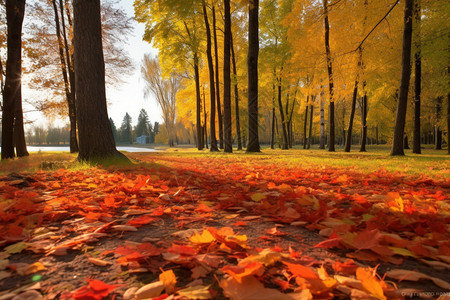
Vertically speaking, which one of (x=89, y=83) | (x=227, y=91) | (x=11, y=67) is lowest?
(x=89, y=83)

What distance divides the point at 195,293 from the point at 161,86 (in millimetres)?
30150

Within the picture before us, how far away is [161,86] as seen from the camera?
94.6 feet

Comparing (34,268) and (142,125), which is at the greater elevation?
(142,125)

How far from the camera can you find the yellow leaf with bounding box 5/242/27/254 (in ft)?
4.06

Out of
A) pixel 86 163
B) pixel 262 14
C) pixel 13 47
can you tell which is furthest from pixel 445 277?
pixel 262 14

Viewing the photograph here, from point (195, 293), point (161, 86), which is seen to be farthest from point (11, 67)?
point (161, 86)

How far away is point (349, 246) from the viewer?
4.10 feet

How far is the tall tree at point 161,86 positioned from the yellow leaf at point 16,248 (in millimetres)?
27264

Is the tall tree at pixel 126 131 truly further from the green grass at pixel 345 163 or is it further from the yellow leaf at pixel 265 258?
the yellow leaf at pixel 265 258

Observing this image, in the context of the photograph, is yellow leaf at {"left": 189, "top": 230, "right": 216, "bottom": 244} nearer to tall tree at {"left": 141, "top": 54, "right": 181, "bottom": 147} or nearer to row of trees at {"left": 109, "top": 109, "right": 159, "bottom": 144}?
tall tree at {"left": 141, "top": 54, "right": 181, "bottom": 147}

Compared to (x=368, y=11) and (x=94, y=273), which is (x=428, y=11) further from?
(x=94, y=273)

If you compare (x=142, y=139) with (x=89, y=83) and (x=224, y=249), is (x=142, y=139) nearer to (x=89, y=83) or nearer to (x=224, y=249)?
(x=89, y=83)

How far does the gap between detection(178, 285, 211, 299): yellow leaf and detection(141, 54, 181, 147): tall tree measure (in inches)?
1099

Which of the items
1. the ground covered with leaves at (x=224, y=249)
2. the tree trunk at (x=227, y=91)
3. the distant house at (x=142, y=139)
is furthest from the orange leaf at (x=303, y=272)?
the distant house at (x=142, y=139)
